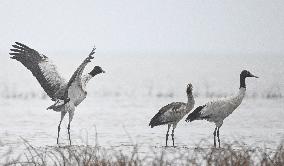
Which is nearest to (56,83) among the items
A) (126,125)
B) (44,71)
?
(44,71)

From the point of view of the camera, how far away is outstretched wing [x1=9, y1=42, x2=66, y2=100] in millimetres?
15422

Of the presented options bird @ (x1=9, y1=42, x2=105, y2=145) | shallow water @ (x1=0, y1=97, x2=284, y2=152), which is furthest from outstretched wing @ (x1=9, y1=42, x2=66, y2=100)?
shallow water @ (x1=0, y1=97, x2=284, y2=152)

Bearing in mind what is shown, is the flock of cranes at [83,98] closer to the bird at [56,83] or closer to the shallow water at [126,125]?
the bird at [56,83]

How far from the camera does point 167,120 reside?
14.8 metres

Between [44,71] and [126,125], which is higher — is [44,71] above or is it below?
above

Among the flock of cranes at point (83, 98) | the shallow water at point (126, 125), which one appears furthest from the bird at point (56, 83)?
the shallow water at point (126, 125)

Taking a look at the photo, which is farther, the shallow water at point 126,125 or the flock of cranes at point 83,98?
the shallow water at point 126,125

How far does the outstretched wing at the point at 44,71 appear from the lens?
15422mm

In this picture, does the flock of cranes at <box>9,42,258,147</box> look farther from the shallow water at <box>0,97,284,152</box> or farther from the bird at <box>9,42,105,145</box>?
the shallow water at <box>0,97,284,152</box>

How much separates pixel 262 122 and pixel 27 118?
21.2ft

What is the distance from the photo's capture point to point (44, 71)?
50.9 feet

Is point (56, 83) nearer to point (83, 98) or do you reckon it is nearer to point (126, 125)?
point (83, 98)

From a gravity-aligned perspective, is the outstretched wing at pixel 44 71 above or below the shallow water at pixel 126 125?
above

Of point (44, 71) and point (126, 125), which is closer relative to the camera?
point (44, 71)
